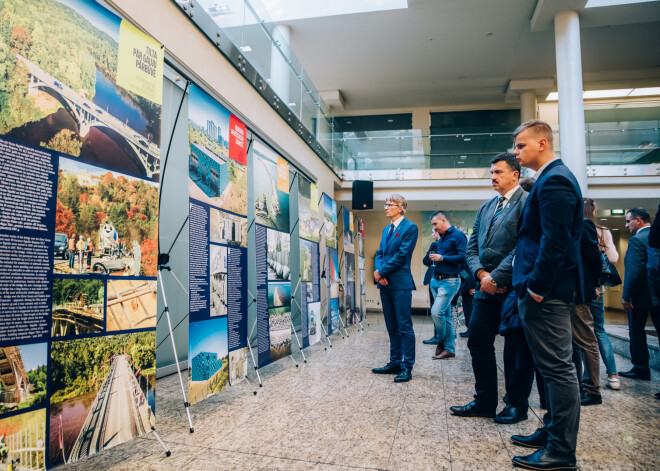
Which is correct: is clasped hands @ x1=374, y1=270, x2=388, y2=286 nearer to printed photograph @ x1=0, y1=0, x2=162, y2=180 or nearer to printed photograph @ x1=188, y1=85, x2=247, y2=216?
printed photograph @ x1=188, y1=85, x2=247, y2=216

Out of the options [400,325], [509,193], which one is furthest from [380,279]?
[509,193]

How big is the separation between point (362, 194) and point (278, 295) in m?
5.29

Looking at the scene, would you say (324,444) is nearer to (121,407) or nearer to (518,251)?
(121,407)

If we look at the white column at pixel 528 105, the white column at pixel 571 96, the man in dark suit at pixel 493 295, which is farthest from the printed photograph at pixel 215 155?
the white column at pixel 528 105

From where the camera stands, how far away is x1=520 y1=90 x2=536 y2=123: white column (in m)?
11.3

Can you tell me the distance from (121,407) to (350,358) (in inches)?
118

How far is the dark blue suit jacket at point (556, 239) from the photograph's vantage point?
183 cm

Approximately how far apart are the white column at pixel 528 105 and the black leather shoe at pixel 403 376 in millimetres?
10017

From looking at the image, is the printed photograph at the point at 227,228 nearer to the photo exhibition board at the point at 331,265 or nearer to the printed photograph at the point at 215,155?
the printed photograph at the point at 215,155

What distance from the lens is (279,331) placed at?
4.13 meters

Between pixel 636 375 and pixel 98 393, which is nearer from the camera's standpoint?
pixel 98 393

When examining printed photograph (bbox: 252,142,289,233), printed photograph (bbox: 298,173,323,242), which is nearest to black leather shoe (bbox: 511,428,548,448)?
printed photograph (bbox: 252,142,289,233)

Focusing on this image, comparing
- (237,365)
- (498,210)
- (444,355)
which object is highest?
(498,210)

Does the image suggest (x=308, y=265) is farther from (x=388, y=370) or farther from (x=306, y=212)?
(x=388, y=370)
